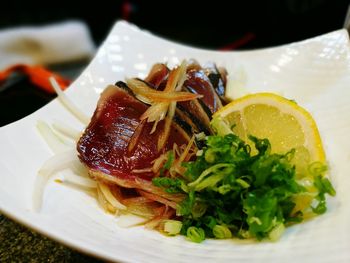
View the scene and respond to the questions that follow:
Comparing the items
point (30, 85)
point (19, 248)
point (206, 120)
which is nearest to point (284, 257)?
point (206, 120)

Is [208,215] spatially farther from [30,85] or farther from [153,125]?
[30,85]

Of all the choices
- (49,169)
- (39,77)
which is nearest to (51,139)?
(49,169)

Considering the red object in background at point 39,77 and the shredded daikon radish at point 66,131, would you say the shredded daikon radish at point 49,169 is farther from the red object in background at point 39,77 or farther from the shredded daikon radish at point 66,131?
the red object in background at point 39,77

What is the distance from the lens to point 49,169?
5.76ft

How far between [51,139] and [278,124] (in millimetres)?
949

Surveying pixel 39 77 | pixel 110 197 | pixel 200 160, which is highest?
pixel 200 160

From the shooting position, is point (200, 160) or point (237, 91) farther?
point (237, 91)

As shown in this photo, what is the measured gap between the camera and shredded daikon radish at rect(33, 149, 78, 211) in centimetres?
158

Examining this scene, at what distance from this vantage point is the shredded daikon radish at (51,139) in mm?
1928

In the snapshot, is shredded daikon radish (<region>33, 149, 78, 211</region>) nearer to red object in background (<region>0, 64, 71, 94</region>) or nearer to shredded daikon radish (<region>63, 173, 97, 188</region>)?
shredded daikon radish (<region>63, 173, 97, 188</region>)

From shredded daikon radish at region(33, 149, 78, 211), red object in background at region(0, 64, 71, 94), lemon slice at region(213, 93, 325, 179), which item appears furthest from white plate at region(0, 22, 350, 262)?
red object in background at region(0, 64, 71, 94)

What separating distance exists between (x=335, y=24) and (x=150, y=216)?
2.53m

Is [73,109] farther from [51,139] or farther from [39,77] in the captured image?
[39,77]

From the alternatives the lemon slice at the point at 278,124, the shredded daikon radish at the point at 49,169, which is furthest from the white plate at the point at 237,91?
the lemon slice at the point at 278,124
